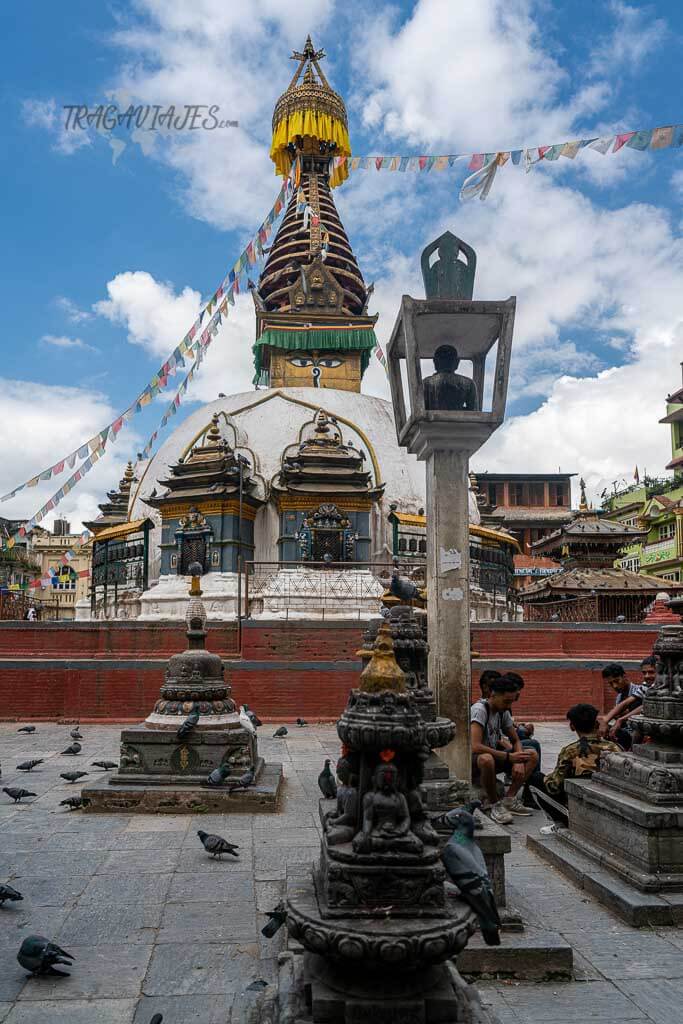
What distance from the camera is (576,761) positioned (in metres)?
6.71

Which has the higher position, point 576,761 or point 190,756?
point 576,761

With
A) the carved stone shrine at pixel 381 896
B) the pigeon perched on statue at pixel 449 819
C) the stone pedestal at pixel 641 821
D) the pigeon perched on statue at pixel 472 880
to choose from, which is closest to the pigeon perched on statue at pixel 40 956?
the carved stone shrine at pixel 381 896

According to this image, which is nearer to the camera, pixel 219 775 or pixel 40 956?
pixel 40 956

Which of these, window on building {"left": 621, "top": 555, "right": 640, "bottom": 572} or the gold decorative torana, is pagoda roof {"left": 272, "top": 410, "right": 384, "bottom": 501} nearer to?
the gold decorative torana

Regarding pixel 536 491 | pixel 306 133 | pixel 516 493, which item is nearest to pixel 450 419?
pixel 306 133

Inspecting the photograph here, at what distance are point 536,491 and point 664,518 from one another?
16427 millimetres

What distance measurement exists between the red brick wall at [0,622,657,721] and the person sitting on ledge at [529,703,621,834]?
7.29 metres

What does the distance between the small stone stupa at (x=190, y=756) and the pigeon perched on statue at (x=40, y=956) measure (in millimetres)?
3600

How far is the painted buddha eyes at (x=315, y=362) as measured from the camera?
28.8 meters

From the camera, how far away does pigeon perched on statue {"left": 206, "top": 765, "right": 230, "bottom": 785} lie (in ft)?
25.0

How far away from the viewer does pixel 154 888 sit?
5.41 m

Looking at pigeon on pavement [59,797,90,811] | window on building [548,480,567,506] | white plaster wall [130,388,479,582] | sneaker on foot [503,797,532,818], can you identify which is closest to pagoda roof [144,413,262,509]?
white plaster wall [130,388,479,582]

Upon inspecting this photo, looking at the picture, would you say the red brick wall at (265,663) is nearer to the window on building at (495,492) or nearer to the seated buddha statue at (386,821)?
the seated buddha statue at (386,821)

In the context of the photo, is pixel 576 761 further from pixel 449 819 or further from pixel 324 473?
pixel 324 473
